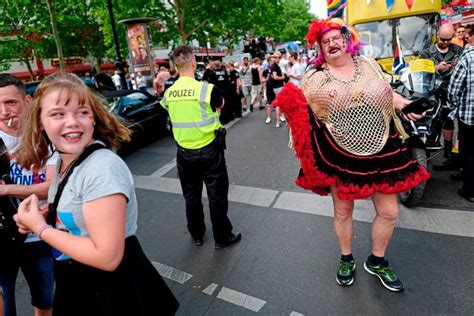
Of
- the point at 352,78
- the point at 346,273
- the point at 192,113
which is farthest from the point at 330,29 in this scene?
the point at 346,273

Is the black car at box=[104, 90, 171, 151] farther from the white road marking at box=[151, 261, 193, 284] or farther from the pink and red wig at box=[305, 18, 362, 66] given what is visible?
the pink and red wig at box=[305, 18, 362, 66]

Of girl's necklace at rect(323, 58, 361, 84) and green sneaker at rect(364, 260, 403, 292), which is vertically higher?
girl's necklace at rect(323, 58, 361, 84)

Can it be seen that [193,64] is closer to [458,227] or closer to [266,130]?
[458,227]

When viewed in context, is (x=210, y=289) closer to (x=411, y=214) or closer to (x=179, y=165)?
(x=179, y=165)

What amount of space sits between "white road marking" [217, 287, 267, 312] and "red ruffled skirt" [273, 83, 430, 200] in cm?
99

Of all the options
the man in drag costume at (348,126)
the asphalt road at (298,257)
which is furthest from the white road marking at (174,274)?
the man in drag costume at (348,126)

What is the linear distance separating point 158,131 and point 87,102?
764 centimetres

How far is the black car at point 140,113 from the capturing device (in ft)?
25.6

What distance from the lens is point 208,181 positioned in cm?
338

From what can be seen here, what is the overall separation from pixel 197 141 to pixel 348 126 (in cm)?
151

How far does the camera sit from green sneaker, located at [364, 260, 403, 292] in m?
2.46

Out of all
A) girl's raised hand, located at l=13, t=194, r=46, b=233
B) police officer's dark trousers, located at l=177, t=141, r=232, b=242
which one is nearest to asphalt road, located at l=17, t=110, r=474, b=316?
police officer's dark trousers, located at l=177, t=141, r=232, b=242

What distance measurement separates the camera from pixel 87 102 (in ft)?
4.41

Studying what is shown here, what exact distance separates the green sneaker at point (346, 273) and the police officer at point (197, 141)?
1144mm
